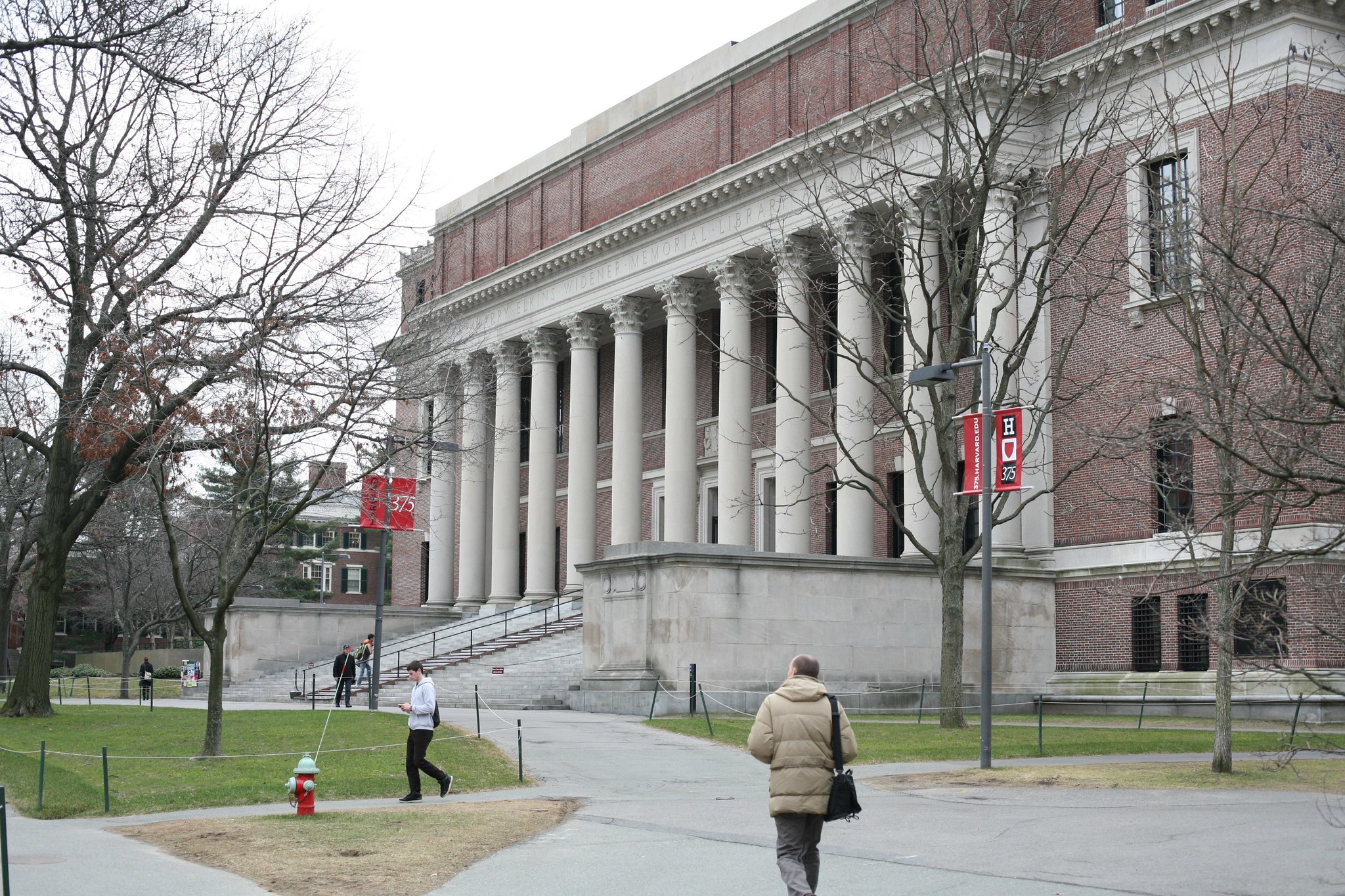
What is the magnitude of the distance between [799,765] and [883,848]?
4.15 m

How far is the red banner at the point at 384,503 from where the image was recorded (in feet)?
100

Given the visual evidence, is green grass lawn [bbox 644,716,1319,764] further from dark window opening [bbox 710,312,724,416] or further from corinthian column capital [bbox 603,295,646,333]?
dark window opening [bbox 710,312,724,416]

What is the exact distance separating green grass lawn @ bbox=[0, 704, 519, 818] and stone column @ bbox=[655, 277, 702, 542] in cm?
1682

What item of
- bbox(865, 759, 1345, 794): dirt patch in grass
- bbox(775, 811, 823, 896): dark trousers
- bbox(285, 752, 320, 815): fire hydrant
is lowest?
bbox(865, 759, 1345, 794): dirt patch in grass

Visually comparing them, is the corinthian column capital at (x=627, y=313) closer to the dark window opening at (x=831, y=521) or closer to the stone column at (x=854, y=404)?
the dark window opening at (x=831, y=521)

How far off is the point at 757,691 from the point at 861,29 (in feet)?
64.1

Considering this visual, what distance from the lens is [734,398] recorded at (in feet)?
146

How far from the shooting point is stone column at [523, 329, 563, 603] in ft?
177

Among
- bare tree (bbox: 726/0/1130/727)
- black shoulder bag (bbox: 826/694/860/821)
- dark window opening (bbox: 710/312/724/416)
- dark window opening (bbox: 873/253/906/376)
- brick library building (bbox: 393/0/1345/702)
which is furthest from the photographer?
dark window opening (bbox: 710/312/724/416)

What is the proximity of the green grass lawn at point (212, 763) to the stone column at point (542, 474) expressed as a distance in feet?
72.5

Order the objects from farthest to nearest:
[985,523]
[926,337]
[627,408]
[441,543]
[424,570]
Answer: [424,570] → [441,543] → [627,408] → [926,337] → [985,523]

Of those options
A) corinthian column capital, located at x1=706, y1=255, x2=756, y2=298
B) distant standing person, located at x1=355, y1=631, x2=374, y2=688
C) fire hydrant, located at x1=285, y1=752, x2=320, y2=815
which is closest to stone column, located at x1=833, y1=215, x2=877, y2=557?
corinthian column capital, located at x1=706, y1=255, x2=756, y2=298

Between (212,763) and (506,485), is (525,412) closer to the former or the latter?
(506,485)

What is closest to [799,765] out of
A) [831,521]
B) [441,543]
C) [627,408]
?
[831,521]
